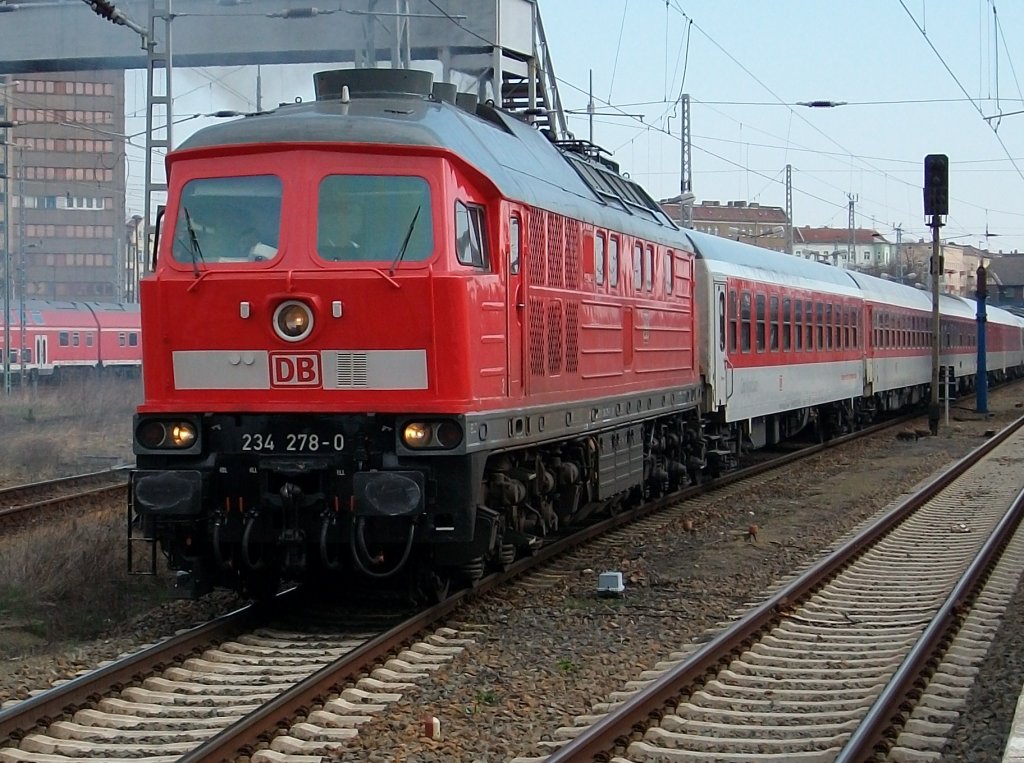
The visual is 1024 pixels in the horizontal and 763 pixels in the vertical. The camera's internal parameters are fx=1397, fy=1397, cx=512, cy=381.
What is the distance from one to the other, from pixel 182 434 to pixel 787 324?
14976 mm

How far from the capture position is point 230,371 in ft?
29.9

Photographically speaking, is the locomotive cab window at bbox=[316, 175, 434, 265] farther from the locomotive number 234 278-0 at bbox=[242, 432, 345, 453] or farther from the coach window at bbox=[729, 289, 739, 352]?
the coach window at bbox=[729, 289, 739, 352]

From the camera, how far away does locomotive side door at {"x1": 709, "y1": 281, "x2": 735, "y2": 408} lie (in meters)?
17.6

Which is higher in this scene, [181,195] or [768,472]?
[181,195]

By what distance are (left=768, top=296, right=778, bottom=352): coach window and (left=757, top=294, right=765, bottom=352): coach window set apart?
1.33 feet

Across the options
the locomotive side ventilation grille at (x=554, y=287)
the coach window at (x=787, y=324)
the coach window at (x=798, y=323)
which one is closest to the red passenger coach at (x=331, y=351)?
the locomotive side ventilation grille at (x=554, y=287)

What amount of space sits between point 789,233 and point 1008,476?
123 ft

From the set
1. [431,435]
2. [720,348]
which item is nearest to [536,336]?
[431,435]

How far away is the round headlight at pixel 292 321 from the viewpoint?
29.5ft

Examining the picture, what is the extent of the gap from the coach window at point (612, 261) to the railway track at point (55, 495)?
22.7 feet

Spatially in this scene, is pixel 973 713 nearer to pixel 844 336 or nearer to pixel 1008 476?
pixel 1008 476

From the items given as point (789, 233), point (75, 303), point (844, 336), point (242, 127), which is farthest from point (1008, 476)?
point (75, 303)

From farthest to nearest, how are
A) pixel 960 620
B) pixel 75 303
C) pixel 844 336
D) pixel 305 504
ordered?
pixel 75 303
pixel 844 336
pixel 960 620
pixel 305 504

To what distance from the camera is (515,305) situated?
9.96 metres
